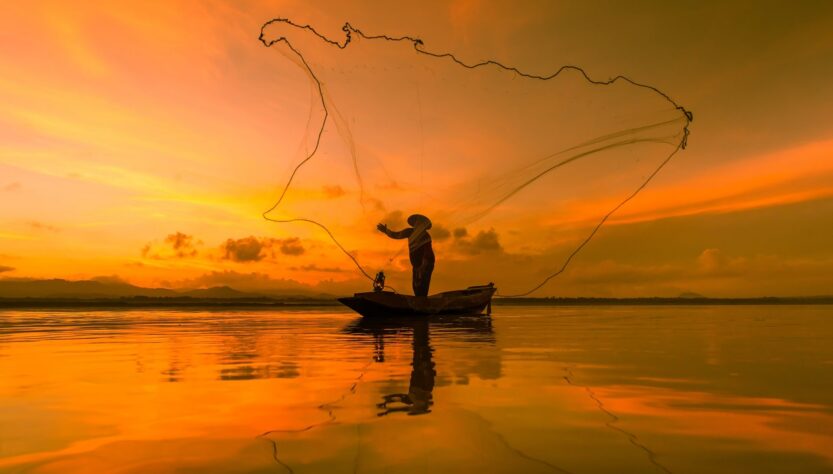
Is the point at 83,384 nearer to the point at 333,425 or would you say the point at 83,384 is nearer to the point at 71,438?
the point at 71,438

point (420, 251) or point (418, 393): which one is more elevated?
point (420, 251)

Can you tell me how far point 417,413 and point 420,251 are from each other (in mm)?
30806

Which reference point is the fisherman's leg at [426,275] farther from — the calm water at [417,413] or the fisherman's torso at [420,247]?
the calm water at [417,413]

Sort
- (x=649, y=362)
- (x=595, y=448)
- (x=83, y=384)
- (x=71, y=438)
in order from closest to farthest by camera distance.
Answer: (x=595, y=448)
(x=71, y=438)
(x=83, y=384)
(x=649, y=362)

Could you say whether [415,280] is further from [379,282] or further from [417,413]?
[417,413]

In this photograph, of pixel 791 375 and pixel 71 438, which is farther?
pixel 791 375

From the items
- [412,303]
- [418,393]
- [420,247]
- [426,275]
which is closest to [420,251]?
[420,247]

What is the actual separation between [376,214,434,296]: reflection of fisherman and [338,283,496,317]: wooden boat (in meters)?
0.92

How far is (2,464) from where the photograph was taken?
20.4ft

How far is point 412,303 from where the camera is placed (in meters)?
38.3

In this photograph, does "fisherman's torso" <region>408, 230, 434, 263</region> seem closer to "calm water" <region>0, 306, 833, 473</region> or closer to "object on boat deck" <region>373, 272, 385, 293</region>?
"object on boat deck" <region>373, 272, 385, 293</region>

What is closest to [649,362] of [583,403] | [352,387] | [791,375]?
[791,375]

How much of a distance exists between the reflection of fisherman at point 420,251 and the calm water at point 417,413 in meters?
22.2

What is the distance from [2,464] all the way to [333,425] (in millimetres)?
3333
